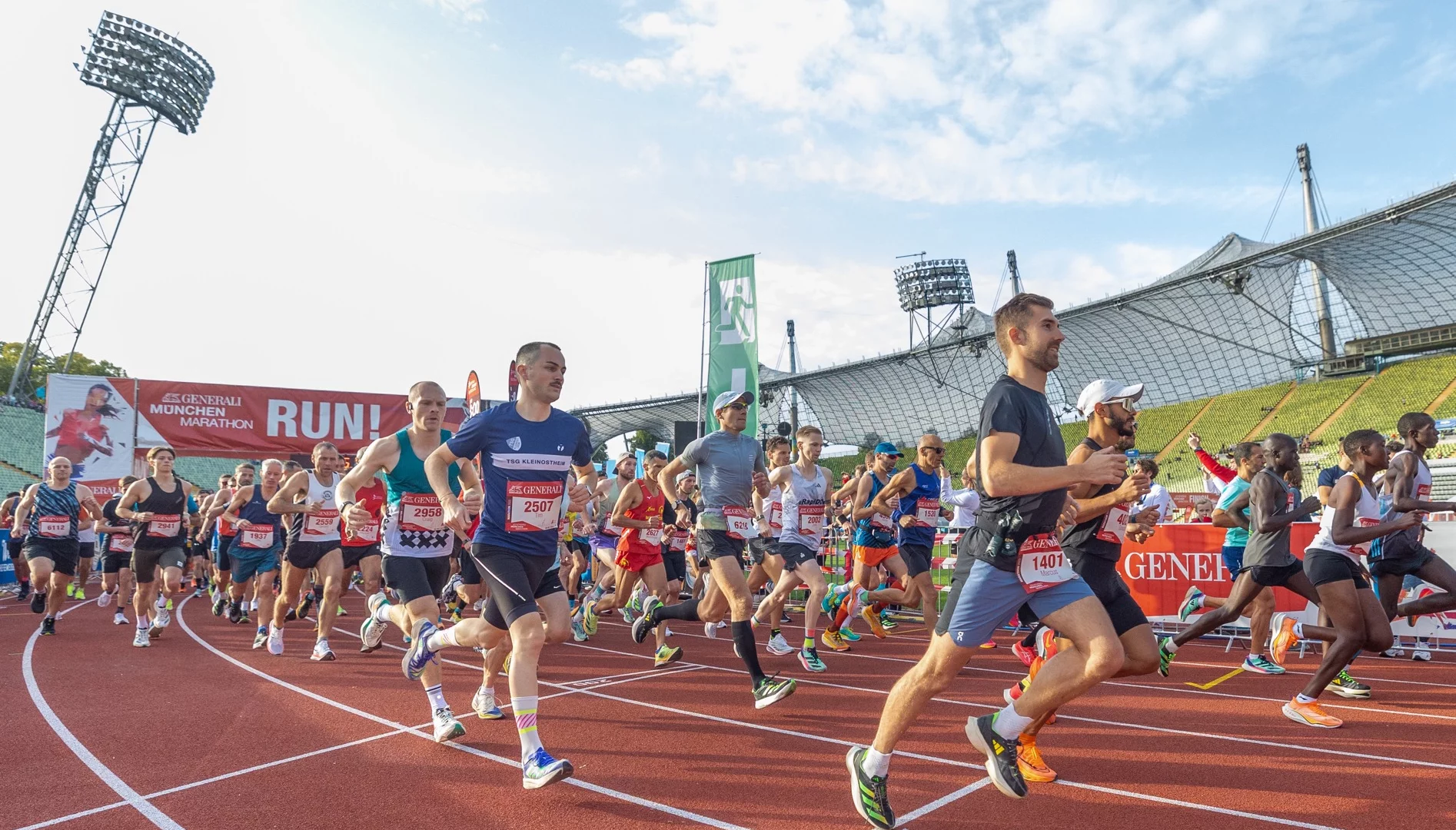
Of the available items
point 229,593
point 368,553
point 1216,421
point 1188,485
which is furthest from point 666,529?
point 1216,421

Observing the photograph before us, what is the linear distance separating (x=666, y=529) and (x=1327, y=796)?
20.9 ft

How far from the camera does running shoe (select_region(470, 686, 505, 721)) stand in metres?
5.68

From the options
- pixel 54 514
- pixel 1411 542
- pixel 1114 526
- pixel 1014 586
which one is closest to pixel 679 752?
pixel 1014 586

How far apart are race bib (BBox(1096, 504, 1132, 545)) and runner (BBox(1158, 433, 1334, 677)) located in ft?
5.51

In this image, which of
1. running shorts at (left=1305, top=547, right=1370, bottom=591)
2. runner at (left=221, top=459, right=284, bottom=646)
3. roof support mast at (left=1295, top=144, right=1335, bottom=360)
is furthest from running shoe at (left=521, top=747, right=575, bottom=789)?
roof support mast at (left=1295, top=144, right=1335, bottom=360)

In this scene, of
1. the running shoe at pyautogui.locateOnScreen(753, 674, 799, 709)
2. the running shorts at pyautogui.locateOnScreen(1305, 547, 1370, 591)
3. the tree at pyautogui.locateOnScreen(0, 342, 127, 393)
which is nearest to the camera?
the running shorts at pyautogui.locateOnScreen(1305, 547, 1370, 591)

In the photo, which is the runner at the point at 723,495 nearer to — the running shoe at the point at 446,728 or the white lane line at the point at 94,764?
the running shoe at the point at 446,728

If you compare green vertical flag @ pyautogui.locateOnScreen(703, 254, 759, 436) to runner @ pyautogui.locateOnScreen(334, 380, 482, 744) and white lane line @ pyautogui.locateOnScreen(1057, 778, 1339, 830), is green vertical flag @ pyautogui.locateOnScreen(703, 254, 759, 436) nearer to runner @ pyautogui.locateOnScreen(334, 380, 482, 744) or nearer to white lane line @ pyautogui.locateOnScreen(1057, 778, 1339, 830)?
runner @ pyautogui.locateOnScreen(334, 380, 482, 744)

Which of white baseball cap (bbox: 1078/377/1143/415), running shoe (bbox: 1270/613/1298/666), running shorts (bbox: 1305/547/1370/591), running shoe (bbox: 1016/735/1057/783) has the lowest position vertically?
running shoe (bbox: 1016/735/1057/783)

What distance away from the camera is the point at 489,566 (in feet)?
15.1

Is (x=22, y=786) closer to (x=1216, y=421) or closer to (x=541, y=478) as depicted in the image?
(x=541, y=478)

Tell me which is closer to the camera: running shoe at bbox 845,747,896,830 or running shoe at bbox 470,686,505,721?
running shoe at bbox 845,747,896,830

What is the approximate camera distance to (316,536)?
29.2 ft

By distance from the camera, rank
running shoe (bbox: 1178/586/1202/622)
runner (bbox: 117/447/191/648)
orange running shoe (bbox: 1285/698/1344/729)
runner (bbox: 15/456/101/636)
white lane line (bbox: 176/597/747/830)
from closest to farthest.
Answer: white lane line (bbox: 176/597/747/830) < orange running shoe (bbox: 1285/698/1344/729) < running shoe (bbox: 1178/586/1202/622) < runner (bbox: 117/447/191/648) < runner (bbox: 15/456/101/636)
